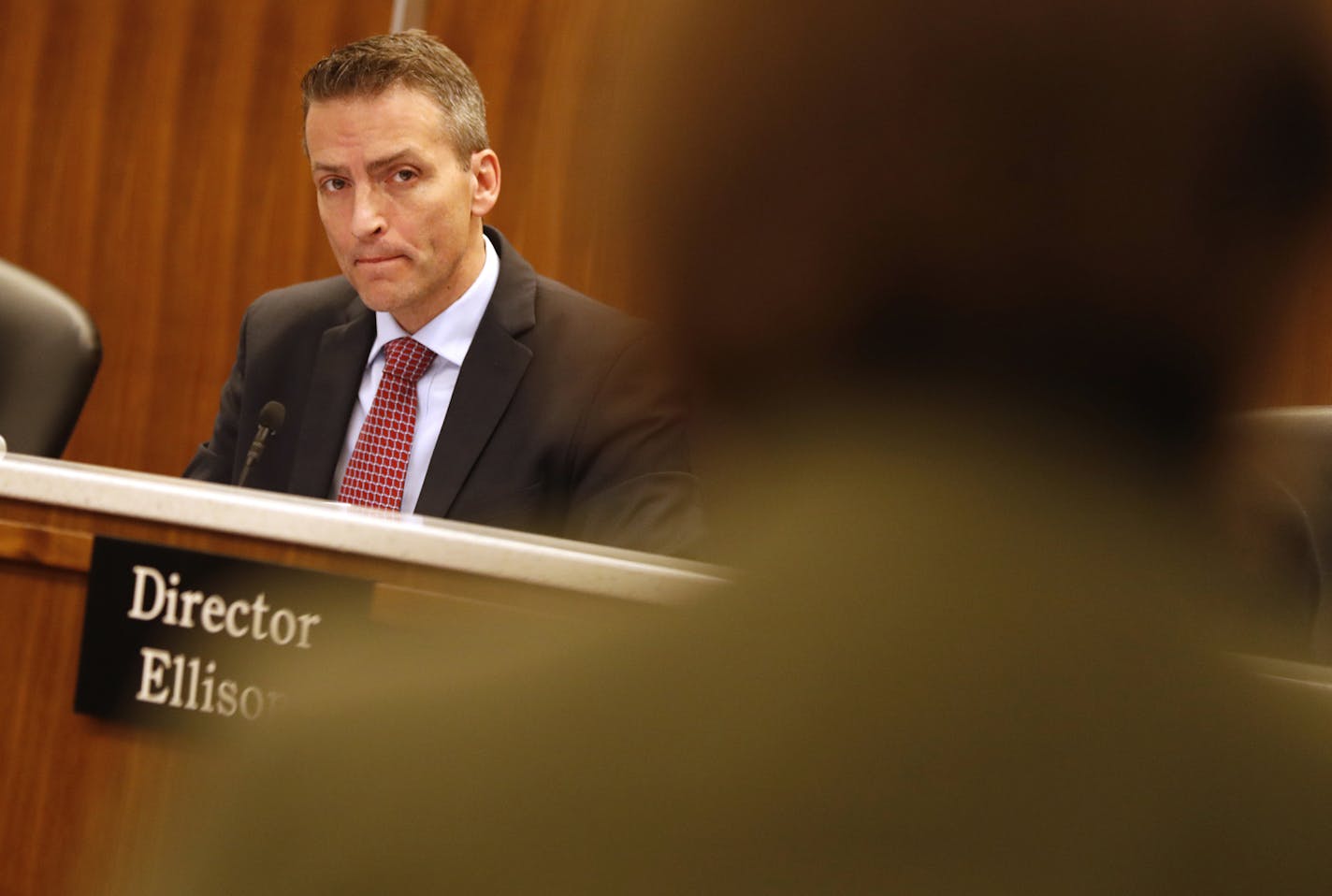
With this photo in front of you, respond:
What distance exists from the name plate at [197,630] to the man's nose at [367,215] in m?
0.86

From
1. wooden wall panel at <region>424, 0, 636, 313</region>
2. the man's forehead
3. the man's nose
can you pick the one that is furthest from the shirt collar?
wooden wall panel at <region>424, 0, 636, 313</region>

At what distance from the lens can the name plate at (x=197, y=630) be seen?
90 cm

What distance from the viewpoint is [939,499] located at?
1.09 feet

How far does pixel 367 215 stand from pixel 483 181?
19 centimetres

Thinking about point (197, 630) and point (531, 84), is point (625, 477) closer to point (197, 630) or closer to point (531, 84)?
point (197, 630)

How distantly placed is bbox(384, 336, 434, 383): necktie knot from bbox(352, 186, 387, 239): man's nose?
0.45 ft

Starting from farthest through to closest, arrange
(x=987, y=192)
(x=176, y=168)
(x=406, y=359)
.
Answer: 1. (x=176, y=168)
2. (x=406, y=359)
3. (x=987, y=192)

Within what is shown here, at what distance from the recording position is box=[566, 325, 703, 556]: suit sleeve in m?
1.50

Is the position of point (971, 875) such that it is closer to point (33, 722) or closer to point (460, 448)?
point (33, 722)

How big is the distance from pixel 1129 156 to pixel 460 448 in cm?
138

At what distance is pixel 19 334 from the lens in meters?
1.95

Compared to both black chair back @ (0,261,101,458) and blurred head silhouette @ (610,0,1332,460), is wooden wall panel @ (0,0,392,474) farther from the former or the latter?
blurred head silhouette @ (610,0,1332,460)

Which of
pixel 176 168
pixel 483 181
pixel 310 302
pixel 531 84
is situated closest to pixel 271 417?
pixel 310 302

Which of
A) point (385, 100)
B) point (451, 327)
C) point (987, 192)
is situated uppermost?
point (385, 100)
